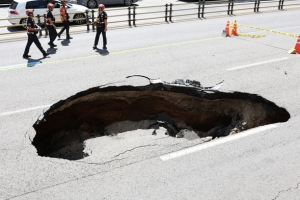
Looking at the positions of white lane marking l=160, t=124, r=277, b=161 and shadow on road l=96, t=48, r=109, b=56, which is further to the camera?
shadow on road l=96, t=48, r=109, b=56

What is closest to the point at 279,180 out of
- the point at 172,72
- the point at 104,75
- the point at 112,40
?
the point at 172,72

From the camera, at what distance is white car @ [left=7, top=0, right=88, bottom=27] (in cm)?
1645

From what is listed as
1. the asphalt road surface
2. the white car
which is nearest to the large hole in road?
the asphalt road surface

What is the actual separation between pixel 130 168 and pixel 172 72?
510cm

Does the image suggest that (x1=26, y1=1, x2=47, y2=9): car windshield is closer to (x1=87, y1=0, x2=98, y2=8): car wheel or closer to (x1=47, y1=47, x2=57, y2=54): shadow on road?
(x1=47, y1=47, x2=57, y2=54): shadow on road

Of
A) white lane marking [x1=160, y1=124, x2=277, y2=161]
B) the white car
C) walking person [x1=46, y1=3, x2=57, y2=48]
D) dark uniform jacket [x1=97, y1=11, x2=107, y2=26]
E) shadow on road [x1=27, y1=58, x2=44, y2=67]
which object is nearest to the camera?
white lane marking [x1=160, y1=124, x2=277, y2=161]

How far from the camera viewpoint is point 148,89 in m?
8.71

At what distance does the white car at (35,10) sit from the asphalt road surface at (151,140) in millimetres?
3537

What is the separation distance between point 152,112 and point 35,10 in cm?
1147

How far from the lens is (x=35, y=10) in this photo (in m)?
17.0

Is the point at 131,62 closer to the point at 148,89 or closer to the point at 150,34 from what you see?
the point at 148,89

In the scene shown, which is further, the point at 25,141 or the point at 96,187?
the point at 25,141

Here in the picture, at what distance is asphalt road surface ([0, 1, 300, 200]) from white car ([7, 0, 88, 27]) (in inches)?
139

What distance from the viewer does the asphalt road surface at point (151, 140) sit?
499 cm
